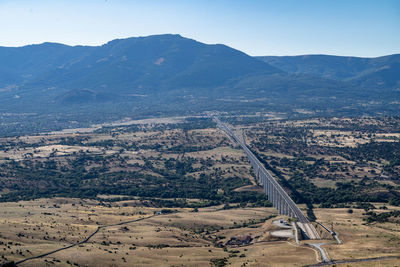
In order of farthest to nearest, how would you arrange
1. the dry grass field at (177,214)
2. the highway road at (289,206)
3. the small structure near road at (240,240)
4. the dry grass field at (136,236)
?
1. the highway road at (289,206)
2. the small structure near road at (240,240)
3. the dry grass field at (177,214)
4. the dry grass field at (136,236)

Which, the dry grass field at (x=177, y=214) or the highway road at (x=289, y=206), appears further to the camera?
the highway road at (x=289, y=206)

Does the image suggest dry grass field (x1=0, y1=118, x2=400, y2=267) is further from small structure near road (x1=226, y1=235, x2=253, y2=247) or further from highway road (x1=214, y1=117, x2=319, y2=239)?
highway road (x1=214, y1=117, x2=319, y2=239)

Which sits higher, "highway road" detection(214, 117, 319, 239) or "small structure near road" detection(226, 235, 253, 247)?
"highway road" detection(214, 117, 319, 239)

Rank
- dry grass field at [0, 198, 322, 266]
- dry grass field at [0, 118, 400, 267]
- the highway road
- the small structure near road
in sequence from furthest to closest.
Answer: the highway road → the small structure near road → dry grass field at [0, 118, 400, 267] → dry grass field at [0, 198, 322, 266]

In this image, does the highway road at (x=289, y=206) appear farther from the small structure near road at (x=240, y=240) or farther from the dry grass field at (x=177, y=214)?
the small structure near road at (x=240, y=240)

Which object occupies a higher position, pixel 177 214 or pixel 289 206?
pixel 289 206

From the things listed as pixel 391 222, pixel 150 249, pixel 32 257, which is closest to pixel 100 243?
pixel 150 249

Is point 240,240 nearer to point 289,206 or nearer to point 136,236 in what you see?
point 136,236

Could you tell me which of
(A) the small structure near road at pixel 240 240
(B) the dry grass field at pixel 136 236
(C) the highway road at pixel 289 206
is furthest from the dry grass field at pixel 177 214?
(C) the highway road at pixel 289 206

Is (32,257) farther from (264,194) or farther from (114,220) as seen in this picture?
(264,194)

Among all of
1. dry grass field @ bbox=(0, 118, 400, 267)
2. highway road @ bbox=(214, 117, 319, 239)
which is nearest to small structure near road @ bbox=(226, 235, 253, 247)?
dry grass field @ bbox=(0, 118, 400, 267)

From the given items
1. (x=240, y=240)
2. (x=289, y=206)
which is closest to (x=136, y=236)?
(x=240, y=240)

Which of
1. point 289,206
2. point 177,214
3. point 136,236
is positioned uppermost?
point 289,206
